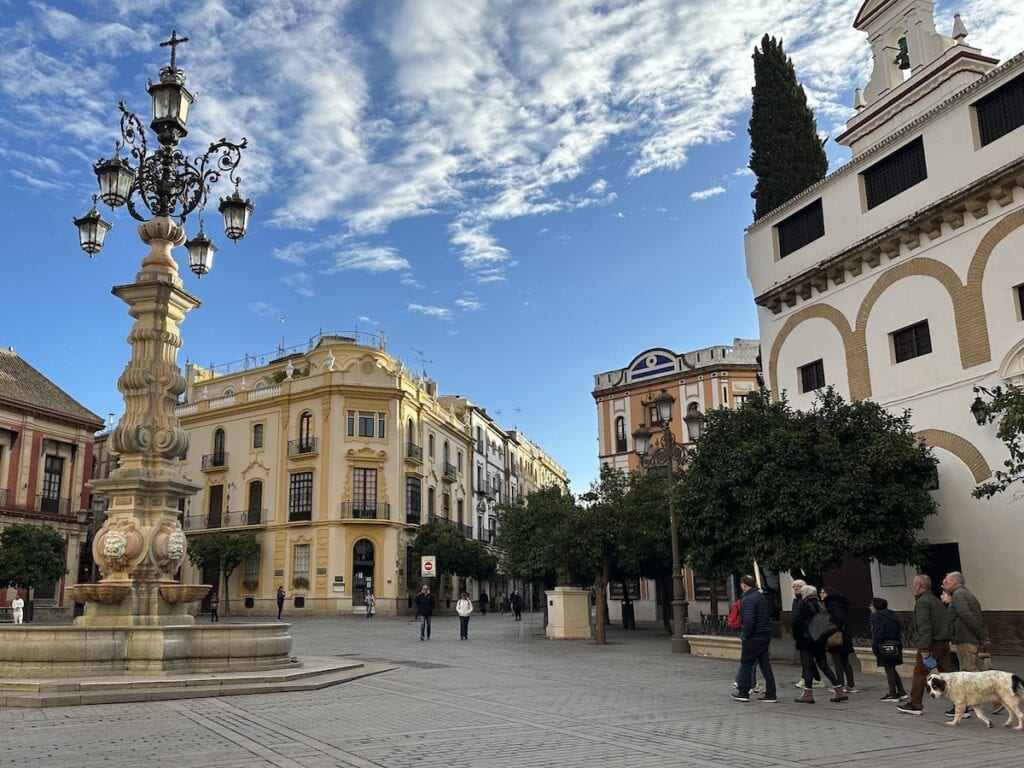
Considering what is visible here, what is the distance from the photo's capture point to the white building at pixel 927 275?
53.7 feet

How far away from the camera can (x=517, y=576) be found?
28453 millimetres

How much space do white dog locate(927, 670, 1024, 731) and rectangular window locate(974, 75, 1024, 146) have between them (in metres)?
11.7

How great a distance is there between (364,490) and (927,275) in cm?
3350

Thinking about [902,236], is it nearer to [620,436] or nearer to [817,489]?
[817,489]

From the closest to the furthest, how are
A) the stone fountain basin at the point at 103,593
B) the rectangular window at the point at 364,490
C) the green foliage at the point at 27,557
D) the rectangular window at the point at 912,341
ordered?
the stone fountain basin at the point at 103,593 → the rectangular window at the point at 912,341 → the green foliage at the point at 27,557 → the rectangular window at the point at 364,490

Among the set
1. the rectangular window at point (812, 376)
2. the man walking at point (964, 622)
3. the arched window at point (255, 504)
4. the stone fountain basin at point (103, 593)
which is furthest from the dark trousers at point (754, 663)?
the arched window at point (255, 504)

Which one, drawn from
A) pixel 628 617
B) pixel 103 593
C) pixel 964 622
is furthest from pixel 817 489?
pixel 628 617

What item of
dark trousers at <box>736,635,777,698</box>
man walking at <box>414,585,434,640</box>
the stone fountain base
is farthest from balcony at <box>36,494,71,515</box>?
dark trousers at <box>736,635,777,698</box>

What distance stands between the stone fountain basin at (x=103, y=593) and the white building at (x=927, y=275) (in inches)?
592

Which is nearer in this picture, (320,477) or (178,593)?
(178,593)

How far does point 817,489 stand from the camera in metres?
15.8

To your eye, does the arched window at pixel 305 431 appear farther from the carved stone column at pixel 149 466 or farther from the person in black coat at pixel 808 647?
the person in black coat at pixel 808 647

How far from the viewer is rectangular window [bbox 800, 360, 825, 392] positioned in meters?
21.4

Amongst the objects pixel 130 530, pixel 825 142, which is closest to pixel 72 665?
pixel 130 530
